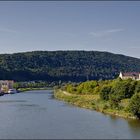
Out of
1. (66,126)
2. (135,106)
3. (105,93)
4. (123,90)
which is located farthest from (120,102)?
(66,126)

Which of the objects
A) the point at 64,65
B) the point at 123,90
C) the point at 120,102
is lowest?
the point at 120,102

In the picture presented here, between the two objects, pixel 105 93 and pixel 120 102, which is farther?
pixel 105 93

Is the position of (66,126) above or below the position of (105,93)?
below

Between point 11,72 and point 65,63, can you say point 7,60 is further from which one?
point 65,63

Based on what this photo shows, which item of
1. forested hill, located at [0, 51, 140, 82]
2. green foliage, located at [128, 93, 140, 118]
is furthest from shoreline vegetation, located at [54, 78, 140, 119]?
forested hill, located at [0, 51, 140, 82]

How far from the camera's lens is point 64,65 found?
158750mm

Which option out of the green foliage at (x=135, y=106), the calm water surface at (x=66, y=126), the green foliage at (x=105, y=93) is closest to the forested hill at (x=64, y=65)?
the green foliage at (x=105, y=93)

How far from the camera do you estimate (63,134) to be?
26297 mm

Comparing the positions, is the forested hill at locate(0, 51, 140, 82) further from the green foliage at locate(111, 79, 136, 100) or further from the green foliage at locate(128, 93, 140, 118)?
the green foliage at locate(128, 93, 140, 118)

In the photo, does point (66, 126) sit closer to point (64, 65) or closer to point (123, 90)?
point (123, 90)

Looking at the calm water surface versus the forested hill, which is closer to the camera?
the calm water surface

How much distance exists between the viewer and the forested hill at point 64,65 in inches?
5369

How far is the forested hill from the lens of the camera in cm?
13638

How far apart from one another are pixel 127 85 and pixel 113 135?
1740 cm
